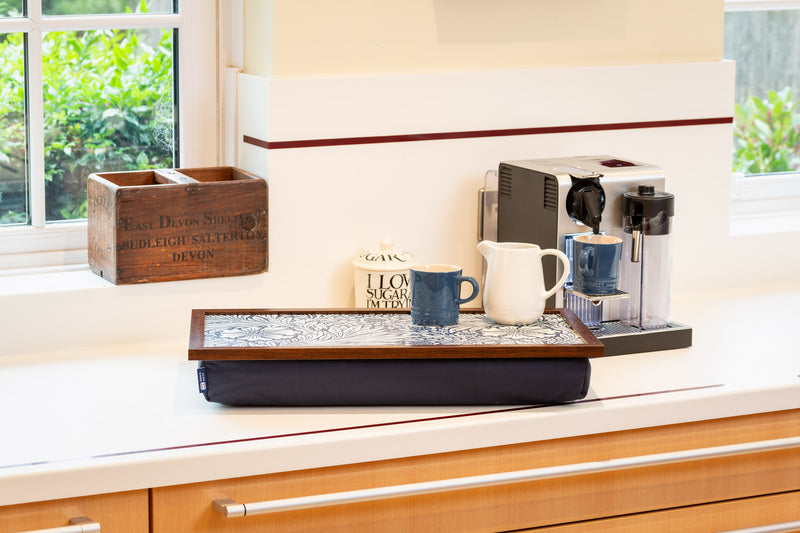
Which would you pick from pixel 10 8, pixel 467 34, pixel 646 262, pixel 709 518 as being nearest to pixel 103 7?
pixel 10 8

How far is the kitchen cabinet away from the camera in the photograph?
140cm

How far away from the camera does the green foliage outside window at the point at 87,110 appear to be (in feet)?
6.18

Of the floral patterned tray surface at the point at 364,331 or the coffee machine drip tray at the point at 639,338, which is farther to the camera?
the coffee machine drip tray at the point at 639,338

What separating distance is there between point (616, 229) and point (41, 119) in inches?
39.8

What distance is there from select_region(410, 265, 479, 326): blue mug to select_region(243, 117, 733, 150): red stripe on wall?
1.31 ft

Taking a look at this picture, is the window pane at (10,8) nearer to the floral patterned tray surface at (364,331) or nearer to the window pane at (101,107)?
the window pane at (101,107)

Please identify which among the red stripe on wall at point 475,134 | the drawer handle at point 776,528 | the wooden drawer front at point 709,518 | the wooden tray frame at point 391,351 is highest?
the red stripe on wall at point 475,134

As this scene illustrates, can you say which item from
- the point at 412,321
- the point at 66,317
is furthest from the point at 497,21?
the point at 66,317

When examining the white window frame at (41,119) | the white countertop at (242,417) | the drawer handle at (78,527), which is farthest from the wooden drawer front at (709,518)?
the white window frame at (41,119)

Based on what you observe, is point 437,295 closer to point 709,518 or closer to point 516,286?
point 516,286

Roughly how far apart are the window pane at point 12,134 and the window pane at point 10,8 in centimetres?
3

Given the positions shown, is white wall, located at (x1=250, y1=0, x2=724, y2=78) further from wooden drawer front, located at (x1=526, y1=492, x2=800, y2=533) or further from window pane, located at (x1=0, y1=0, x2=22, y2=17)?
wooden drawer front, located at (x1=526, y1=492, x2=800, y2=533)

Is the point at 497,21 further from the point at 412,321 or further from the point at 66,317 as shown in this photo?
the point at 66,317

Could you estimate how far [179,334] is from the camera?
1860 mm
